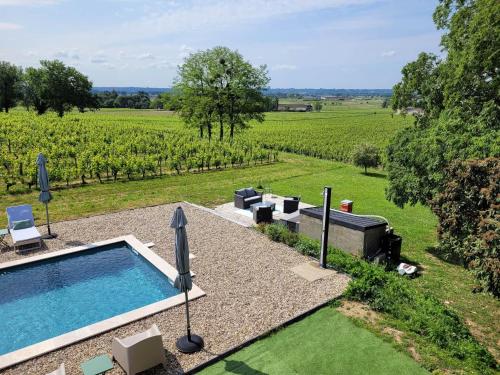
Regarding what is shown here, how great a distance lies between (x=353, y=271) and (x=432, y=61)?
37.5 ft

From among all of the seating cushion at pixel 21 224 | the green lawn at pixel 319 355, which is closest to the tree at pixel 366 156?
the green lawn at pixel 319 355

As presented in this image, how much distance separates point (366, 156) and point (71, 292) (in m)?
24.1

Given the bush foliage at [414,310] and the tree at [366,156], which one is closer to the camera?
the bush foliage at [414,310]

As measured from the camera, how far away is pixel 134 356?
6273 millimetres

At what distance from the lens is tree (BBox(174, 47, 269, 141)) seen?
37688 mm

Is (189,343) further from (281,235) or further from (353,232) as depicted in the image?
(353,232)

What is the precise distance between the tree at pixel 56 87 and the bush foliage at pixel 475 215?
71.6 m

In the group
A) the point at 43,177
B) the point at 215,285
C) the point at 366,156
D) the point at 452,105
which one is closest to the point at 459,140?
the point at 452,105

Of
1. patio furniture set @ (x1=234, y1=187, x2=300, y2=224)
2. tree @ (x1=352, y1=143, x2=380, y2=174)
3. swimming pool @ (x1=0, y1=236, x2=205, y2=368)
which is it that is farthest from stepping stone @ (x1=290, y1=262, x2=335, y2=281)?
tree @ (x1=352, y1=143, x2=380, y2=174)

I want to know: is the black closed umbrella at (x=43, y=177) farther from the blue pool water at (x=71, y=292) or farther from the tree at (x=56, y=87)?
the tree at (x=56, y=87)

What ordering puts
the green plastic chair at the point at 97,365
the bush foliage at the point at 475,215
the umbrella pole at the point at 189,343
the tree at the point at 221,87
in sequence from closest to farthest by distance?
1. the green plastic chair at the point at 97,365
2. the bush foliage at the point at 475,215
3. the umbrella pole at the point at 189,343
4. the tree at the point at 221,87

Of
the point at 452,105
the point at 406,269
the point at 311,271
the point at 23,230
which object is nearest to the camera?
the point at 311,271

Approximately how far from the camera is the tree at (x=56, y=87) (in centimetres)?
6481

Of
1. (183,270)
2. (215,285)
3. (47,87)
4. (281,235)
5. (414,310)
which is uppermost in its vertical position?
(47,87)
